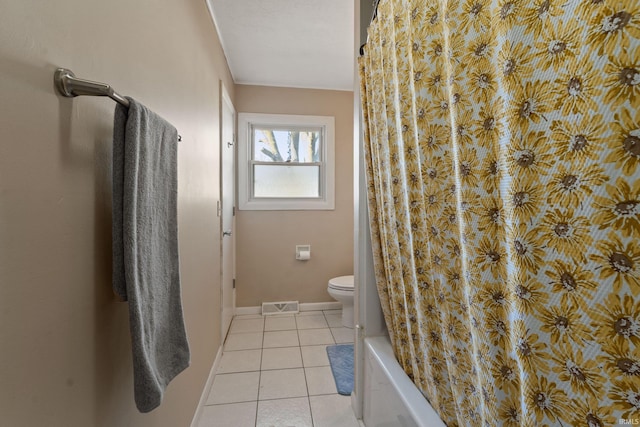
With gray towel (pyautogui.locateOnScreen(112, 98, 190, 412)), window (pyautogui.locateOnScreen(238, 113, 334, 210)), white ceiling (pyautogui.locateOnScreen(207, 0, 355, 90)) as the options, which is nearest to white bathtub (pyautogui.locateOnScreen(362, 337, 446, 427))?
gray towel (pyautogui.locateOnScreen(112, 98, 190, 412))

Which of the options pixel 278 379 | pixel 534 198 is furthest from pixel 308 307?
pixel 534 198

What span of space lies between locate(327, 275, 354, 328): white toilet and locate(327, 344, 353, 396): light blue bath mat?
38 cm

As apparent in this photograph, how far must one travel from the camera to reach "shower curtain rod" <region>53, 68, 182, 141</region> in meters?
0.56

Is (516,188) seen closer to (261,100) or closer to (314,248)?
(314,248)

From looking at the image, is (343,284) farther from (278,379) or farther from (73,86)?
(73,86)

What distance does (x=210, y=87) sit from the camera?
1.92 meters

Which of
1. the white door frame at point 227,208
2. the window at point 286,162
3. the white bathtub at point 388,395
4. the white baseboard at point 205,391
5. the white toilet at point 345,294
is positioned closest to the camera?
the white bathtub at point 388,395

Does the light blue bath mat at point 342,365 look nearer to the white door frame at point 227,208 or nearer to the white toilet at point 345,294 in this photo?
the white toilet at point 345,294

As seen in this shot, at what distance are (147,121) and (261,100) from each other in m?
2.48

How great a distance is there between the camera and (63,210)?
58cm

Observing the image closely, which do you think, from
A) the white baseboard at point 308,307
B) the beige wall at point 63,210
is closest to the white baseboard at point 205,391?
the beige wall at point 63,210

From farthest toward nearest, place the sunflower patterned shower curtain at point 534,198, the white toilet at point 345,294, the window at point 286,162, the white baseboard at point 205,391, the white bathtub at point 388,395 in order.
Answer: the window at point 286,162 → the white toilet at point 345,294 → the white baseboard at point 205,391 → the white bathtub at point 388,395 → the sunflower patterned shower curtain at point 534,198

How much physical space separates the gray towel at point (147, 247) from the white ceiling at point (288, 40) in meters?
1.45

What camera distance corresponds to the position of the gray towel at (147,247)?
654 mm
